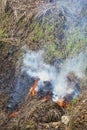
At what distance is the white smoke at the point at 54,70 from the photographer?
1193 cm

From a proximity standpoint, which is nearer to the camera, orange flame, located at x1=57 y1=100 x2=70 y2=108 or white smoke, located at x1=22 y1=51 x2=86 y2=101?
orange flame, located at x1=57 y1=100 x2=70 y2=108

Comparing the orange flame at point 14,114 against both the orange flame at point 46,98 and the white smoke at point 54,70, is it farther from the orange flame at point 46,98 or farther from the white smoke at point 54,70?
the white smoke at point 54,70

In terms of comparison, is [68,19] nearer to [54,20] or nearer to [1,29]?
[54,20]

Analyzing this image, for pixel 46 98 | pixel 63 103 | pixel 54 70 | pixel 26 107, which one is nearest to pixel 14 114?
pixel 26 107

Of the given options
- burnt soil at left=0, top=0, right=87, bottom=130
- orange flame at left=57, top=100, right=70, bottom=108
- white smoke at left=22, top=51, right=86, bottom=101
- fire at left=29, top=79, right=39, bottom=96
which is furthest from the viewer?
white smoke at left=22, top=51, right=86, bottom=101

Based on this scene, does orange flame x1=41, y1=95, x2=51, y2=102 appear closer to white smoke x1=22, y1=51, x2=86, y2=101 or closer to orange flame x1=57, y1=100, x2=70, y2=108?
white smoke x1=22, y1=51, x2=86, y2=101

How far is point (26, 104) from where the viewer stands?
36.3 feet

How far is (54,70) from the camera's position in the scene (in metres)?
12.7

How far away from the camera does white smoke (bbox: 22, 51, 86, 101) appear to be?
11.9 m

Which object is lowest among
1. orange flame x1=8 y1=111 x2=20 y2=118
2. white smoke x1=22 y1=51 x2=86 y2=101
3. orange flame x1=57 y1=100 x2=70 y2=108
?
orange flame x1=8 y1=111 x2=20 y2=118

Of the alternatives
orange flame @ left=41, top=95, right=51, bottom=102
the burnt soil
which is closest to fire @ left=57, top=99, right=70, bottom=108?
the burnt soil

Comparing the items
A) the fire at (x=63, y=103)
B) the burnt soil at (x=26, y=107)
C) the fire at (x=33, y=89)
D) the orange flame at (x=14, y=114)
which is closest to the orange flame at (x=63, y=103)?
the fire at (x=63, y=103)

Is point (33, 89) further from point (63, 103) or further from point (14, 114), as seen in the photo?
point (14, 114)

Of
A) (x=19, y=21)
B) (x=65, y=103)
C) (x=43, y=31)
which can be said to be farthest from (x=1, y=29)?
(x=65, y=103)
